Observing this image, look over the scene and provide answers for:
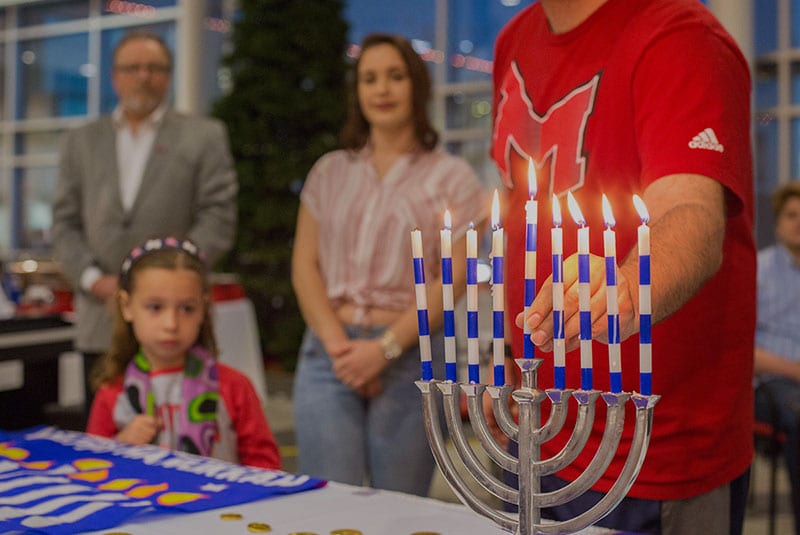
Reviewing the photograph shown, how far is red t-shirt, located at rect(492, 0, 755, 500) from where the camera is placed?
1293 mm

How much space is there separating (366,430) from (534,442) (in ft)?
5.15

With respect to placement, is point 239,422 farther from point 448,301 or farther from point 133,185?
point 133,185

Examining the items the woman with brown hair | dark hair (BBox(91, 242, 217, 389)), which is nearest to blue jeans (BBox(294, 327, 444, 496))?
the woman with brown hair

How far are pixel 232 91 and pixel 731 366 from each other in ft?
25.1

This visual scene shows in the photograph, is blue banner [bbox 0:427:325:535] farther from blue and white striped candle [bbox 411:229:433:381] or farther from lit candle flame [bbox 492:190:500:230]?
lit candle flame [bbox 492:190:500:230]

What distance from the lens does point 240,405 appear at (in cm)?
223

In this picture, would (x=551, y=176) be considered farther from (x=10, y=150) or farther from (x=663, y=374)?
(x=10, y=150)

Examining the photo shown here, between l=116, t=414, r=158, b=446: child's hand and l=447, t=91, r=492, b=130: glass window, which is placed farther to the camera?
l=447, t=91, r=492, b=130: glass window

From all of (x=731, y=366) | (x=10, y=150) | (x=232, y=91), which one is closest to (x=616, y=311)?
(x=731, y=366)

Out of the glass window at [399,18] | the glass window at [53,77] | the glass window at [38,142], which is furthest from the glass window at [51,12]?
the glass window at [399,18]

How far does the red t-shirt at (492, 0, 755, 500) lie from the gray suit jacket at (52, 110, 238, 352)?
7.23ft

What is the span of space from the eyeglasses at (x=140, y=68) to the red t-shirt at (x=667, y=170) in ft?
7.50

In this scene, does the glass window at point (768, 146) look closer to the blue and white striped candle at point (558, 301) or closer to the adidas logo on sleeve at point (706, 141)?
the adidas logo on sleeve at point (706, 141)

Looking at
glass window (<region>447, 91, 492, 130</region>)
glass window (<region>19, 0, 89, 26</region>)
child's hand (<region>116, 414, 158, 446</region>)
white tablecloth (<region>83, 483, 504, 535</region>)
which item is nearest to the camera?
white tablecloth (<region>83, 483, 504, 535</region>)
